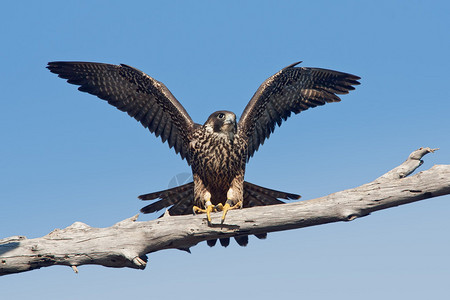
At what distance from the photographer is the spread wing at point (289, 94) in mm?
6602

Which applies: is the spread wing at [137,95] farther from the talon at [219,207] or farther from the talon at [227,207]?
the talon at [227,207]

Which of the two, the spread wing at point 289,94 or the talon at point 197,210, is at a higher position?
the spread wing at point 289,94

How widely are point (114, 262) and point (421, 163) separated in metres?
3.45

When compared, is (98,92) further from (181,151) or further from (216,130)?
(216,130)

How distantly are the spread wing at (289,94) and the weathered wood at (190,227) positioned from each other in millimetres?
1824

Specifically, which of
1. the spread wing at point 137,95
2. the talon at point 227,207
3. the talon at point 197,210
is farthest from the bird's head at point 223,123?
the talon at point 197,210

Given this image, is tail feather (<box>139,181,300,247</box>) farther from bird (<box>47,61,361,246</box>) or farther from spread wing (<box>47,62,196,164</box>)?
spread wing (<box>47,62,196,164</box>)

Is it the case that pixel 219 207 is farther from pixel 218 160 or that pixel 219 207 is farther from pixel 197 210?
pixel 218 160

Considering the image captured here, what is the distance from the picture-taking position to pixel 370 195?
4.74 m

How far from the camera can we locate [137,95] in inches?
264

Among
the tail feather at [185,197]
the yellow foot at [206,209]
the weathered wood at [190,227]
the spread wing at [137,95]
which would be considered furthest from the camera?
the spread wing at [137,95]

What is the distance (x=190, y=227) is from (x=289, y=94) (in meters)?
2.74

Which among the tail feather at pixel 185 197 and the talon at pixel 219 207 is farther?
the tail feather at pixel 185 197

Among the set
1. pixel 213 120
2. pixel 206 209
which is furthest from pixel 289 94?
pixel 206 209
